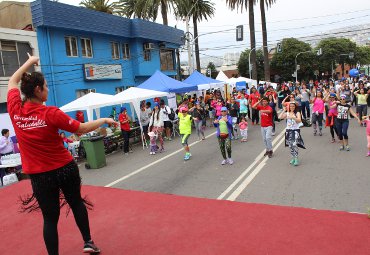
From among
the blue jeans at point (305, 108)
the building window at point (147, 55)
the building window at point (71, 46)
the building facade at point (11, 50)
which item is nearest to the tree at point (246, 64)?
the building window at point (147, 55)

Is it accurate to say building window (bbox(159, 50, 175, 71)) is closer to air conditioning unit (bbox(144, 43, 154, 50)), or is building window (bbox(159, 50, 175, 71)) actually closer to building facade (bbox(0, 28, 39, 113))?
air conditioning unit (bbox(144, 43, 154, 50))

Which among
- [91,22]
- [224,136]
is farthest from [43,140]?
[91,22]

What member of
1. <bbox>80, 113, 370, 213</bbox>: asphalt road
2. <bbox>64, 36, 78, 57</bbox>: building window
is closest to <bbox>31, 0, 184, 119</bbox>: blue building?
<bbox>64, 36, 78, 57</bbox>: building window

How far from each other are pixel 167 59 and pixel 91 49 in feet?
33.6

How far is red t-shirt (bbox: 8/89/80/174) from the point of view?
3180mm

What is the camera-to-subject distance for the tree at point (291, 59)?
6500 cm

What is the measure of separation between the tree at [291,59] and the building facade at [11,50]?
2183 inches

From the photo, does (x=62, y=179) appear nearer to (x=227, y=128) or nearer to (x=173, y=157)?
(x=227, y=128)

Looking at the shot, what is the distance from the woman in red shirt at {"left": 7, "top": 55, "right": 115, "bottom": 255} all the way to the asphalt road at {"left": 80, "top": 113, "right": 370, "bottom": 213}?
366 cm

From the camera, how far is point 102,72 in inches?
862

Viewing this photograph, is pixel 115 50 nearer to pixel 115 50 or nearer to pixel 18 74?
pixel 115 50

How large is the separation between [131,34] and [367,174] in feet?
67.6

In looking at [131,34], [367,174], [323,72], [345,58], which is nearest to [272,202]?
[367,174]

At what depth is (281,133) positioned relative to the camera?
1397cm
